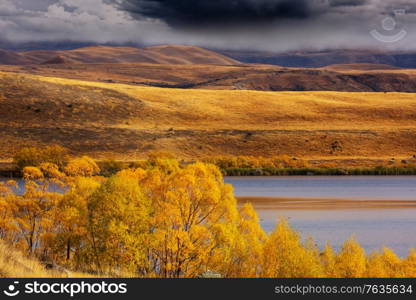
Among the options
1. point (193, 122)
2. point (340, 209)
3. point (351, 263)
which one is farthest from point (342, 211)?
point (193, 122)

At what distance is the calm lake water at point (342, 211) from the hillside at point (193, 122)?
22.7m

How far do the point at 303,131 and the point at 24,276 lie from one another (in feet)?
363

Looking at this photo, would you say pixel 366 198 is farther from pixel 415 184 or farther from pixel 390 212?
pixel 415 184

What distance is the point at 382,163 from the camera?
11050cm

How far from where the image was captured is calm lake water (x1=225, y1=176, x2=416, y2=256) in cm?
4312

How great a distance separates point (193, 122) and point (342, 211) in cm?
7551

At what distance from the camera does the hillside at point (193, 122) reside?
114 metres

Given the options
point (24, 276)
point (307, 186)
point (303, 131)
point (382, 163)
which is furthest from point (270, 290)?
point (303, 131)

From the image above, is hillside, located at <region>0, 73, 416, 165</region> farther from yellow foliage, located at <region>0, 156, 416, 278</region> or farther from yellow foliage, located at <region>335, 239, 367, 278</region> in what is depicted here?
yellow foliage, located at <region>335, 239, 367, 278</region>
